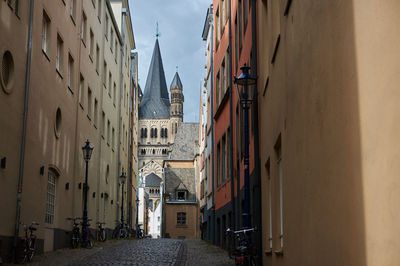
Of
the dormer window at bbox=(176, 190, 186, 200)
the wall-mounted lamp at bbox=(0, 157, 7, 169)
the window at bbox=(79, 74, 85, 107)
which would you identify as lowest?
the wall-mounted lamp at bbox=(0, 157, 7, 169)

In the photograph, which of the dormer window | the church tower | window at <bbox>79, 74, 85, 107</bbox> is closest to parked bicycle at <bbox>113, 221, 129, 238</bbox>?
window at <bbox>79, 74, 85, 107</bbox>

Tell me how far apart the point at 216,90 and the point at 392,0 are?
23289 mm

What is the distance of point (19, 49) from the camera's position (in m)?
13.8

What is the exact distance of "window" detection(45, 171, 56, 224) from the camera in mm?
17906

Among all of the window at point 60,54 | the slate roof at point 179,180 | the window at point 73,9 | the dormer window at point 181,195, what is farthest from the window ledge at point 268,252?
the dormer window at point 181,195

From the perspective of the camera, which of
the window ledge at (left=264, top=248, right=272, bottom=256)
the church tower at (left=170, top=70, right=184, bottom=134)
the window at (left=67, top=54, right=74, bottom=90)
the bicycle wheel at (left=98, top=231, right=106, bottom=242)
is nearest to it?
the window ledge at (left=264, top=248, right=272, bottom=256)

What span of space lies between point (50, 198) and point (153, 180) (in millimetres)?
124506

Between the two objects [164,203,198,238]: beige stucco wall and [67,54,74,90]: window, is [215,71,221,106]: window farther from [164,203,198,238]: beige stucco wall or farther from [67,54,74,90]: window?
[164,203,198,238]: beige stucco wall

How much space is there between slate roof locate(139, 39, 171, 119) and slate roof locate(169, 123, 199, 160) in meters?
62.1

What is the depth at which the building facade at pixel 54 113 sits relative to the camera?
13.3 metres

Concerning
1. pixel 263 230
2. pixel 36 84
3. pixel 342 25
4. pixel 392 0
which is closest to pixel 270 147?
pixel 263 230

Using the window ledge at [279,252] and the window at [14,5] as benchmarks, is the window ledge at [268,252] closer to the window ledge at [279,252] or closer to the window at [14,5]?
the window ledge at [279,252]

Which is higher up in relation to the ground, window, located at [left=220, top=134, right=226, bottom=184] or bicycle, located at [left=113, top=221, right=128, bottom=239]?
window, located at [left=220, top=134, right=226, bottom=184]

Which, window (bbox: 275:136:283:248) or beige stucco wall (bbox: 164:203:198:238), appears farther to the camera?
beige stucco wall (bbox: 164:203:198:238)
